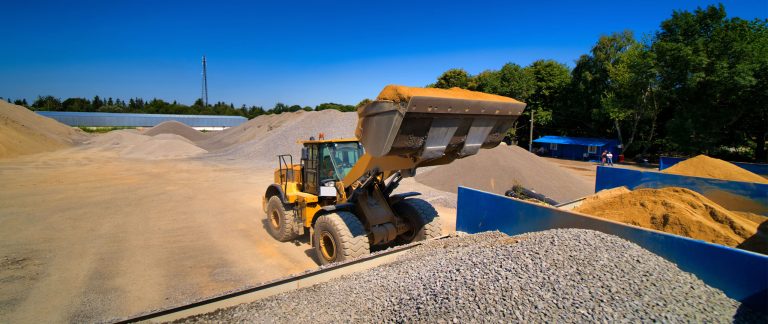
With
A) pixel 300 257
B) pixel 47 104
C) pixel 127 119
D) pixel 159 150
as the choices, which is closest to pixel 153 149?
pixel 159 150

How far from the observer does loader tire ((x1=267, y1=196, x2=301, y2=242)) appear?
678 centimetres

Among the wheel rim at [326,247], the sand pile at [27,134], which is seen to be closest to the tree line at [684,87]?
the wheel rim at [326,247]

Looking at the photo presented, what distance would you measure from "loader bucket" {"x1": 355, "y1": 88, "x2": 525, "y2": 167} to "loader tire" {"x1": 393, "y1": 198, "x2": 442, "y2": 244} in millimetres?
1304

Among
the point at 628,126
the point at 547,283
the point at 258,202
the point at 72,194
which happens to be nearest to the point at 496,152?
the point at 258,202

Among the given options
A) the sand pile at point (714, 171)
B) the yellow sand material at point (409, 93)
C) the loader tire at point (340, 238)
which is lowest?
the loader tire at point (340, 238)

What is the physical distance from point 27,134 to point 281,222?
1283 inches

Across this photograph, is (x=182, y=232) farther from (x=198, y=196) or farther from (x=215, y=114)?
(x=215, y=114)

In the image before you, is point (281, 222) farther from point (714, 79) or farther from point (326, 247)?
point (714, 79)

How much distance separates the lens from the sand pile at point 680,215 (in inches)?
156

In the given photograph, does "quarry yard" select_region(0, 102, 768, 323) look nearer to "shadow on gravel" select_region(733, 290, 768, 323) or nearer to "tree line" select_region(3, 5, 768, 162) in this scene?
"shadow on gravel" select_region(733, 290, 768, 323)

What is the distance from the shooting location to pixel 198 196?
11695 millimetres

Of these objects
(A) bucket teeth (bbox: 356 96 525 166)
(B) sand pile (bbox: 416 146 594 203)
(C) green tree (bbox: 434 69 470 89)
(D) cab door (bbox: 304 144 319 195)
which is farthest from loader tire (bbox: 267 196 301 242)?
(C) green tree (bbox: 434 69 470 89)

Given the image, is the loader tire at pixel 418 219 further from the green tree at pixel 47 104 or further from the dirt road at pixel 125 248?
the green tree at pixel 47 104

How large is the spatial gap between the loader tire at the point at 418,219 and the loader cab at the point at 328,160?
110 centimetres
